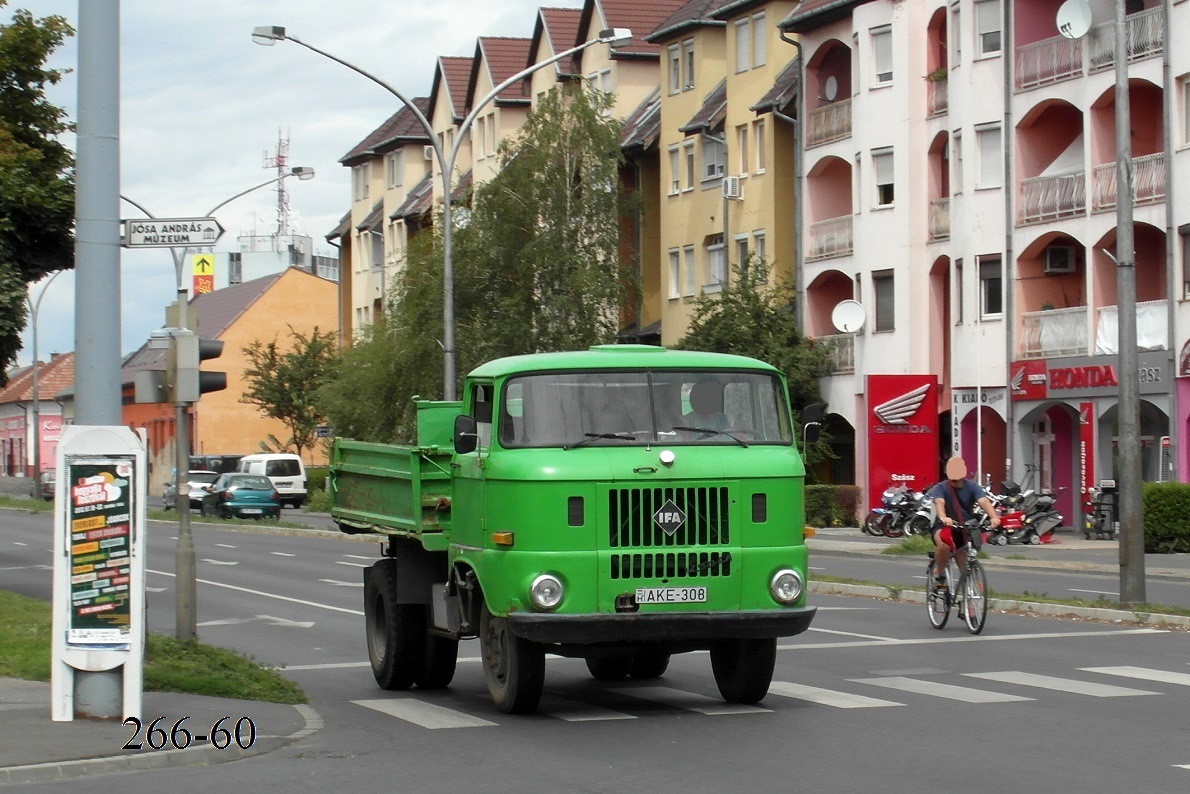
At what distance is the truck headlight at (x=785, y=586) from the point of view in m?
12.8

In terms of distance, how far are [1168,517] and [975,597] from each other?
17.6 metres

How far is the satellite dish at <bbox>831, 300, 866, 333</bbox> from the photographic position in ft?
169

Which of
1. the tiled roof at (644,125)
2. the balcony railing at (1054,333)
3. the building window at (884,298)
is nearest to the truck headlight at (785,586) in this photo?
the balcony railing at (1054,333)

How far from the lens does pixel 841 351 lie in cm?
Result: 5347

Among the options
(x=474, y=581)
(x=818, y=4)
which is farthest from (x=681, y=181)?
(x=474, y=581)

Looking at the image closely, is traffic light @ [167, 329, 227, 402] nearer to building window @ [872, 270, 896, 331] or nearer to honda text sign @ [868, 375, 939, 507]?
honda text sign @ [868, 375, 939, 507]

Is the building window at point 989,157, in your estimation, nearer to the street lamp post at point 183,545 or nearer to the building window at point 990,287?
the building window at point 990,287

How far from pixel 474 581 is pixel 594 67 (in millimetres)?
59803

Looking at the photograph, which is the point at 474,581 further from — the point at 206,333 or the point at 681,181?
the point at 206,333

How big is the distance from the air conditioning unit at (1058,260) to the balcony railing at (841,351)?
26.1 feet

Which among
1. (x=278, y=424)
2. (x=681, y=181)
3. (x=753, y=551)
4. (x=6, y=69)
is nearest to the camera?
(x=753, y=551)

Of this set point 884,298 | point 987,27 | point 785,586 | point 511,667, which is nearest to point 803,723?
point 785,586

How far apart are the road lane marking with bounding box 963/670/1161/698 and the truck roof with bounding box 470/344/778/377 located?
130 inches

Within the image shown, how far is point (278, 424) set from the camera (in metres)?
102
